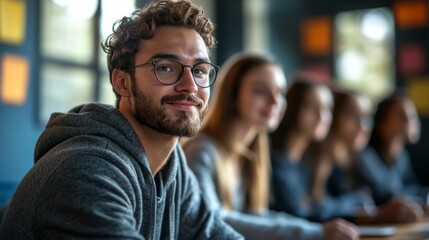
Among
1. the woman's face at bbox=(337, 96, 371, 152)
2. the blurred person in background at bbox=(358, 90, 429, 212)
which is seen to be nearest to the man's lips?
the woman's face at bbox=(337, 96, 371, 152)

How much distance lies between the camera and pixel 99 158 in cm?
98

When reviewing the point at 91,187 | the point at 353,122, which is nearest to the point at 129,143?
the point at 91,187

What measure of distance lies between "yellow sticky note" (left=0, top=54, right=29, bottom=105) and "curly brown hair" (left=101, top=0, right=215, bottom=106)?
5.48 feet

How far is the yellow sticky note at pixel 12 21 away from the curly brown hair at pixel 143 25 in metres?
1.69

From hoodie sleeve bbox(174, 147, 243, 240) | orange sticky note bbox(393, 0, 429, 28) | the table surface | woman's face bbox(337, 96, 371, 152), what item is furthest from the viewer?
orange sticky note bbox(393, 0, 429, 28)

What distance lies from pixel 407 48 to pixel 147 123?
12.4ft

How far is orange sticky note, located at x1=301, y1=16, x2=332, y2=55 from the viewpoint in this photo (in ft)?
15.6

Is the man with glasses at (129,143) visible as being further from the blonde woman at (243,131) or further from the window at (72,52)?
the window at (72,52)

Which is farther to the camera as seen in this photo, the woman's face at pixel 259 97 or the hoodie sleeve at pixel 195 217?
the woman's face at pixel 259 97

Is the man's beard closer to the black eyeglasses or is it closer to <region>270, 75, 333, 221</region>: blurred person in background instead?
the black eyeglasses

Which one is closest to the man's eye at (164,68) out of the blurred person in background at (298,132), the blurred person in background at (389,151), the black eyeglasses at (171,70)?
the black eyeglasses at (171,70)

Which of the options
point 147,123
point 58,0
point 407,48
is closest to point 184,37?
point 147,123

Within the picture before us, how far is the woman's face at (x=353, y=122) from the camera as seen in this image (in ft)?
11.4

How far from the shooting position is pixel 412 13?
4.52m
